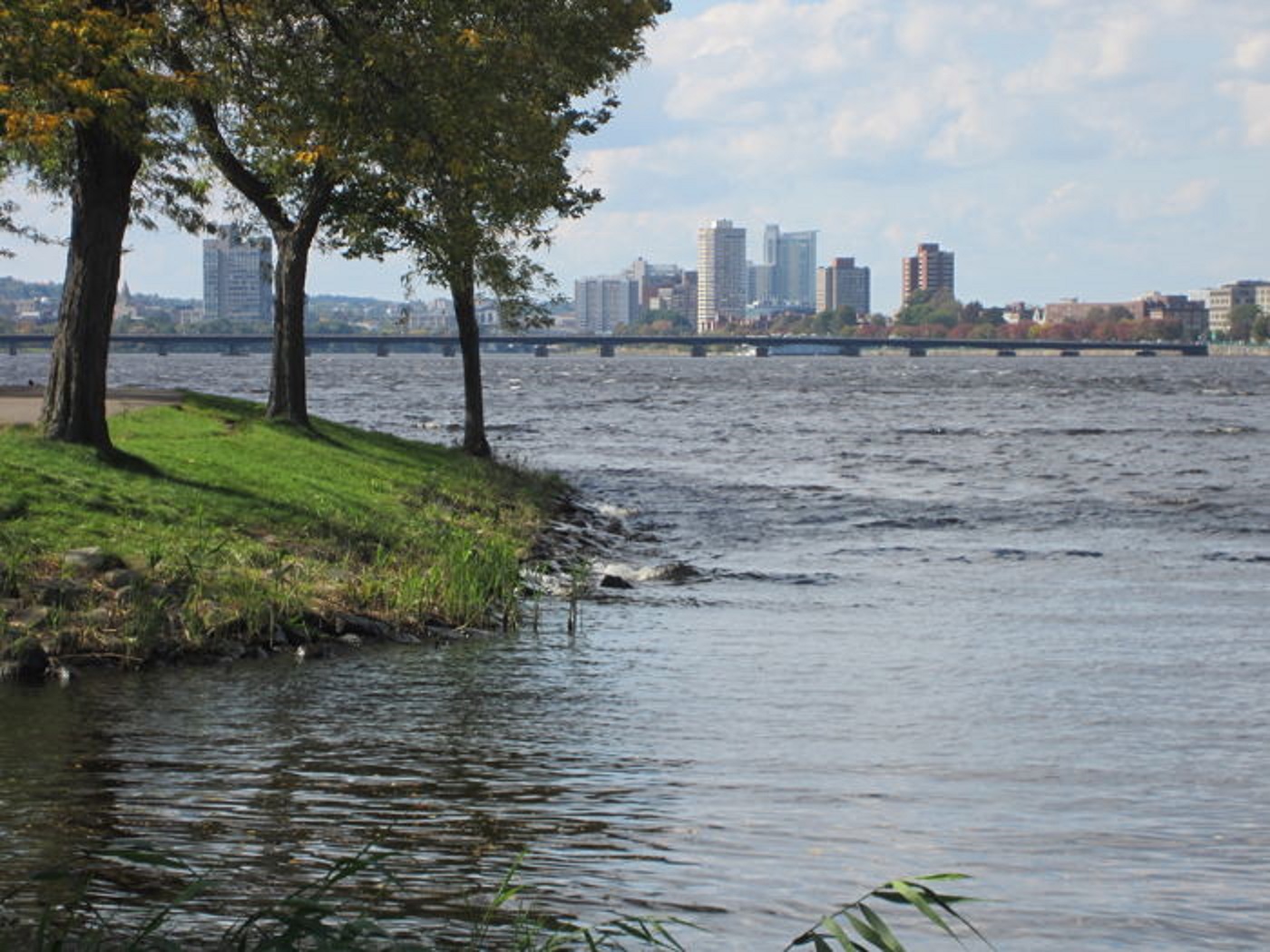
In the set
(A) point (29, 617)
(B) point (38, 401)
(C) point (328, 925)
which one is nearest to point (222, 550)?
(A) point (29, 617)

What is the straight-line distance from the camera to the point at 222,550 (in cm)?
1953

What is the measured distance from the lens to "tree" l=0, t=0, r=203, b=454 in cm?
1878

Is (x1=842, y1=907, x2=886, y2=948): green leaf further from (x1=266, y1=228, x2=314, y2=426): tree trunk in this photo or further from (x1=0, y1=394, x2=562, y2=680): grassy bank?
(x1=266, y1=228, x2=314, y2=426): tree trunk

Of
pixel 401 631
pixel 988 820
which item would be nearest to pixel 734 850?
pixel 988 820

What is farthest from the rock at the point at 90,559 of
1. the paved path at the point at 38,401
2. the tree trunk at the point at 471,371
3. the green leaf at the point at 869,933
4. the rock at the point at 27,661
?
the tree trunk at the point at 471,371

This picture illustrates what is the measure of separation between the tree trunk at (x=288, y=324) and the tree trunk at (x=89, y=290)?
991 cm

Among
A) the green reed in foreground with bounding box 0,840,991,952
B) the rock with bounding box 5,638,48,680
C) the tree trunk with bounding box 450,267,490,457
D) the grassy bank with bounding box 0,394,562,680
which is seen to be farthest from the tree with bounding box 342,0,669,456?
the green reed in foreground with bounding box 0,840,991,952

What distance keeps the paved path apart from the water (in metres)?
9.93

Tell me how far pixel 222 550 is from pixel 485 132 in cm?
782

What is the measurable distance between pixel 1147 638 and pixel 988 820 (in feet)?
29.5

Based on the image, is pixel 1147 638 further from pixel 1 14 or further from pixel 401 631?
pixel 1 14

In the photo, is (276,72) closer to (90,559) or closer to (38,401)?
(90,559)

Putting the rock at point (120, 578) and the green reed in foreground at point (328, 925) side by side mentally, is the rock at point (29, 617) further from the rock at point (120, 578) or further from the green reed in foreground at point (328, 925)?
the green reed in foreground at point (328, 925)

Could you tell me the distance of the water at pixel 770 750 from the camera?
32.2 feet
